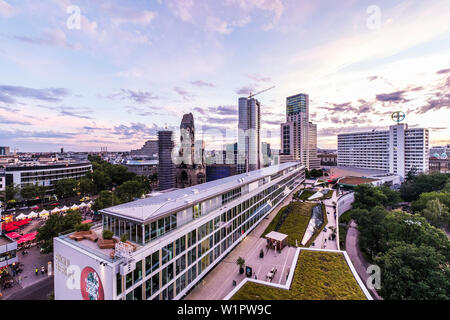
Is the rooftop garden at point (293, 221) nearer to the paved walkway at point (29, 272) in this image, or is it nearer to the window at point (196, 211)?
the window at point (196, 211)

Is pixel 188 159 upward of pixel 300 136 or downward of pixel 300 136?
downward

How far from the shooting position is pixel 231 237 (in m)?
28.7

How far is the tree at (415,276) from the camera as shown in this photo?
19.0 meters

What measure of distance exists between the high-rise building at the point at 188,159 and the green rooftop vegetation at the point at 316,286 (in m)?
60.3

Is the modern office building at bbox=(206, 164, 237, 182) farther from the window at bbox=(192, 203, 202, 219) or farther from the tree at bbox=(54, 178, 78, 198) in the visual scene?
the window at bbox=(192, 203, 202, 219)

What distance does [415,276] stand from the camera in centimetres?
2041

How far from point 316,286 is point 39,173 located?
260ft

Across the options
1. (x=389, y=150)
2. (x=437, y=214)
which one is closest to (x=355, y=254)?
(x=437, y=214)

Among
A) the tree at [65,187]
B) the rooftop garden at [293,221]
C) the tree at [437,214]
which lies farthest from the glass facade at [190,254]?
the tree at [65,187]

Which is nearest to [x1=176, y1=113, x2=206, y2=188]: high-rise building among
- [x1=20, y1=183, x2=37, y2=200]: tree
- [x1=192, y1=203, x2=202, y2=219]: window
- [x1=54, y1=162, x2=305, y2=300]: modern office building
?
[x1=20, y1=183, x2=37, y2=200]: tree

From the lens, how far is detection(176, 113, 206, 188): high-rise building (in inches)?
3029

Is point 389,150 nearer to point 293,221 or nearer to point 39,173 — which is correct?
point 293,221
